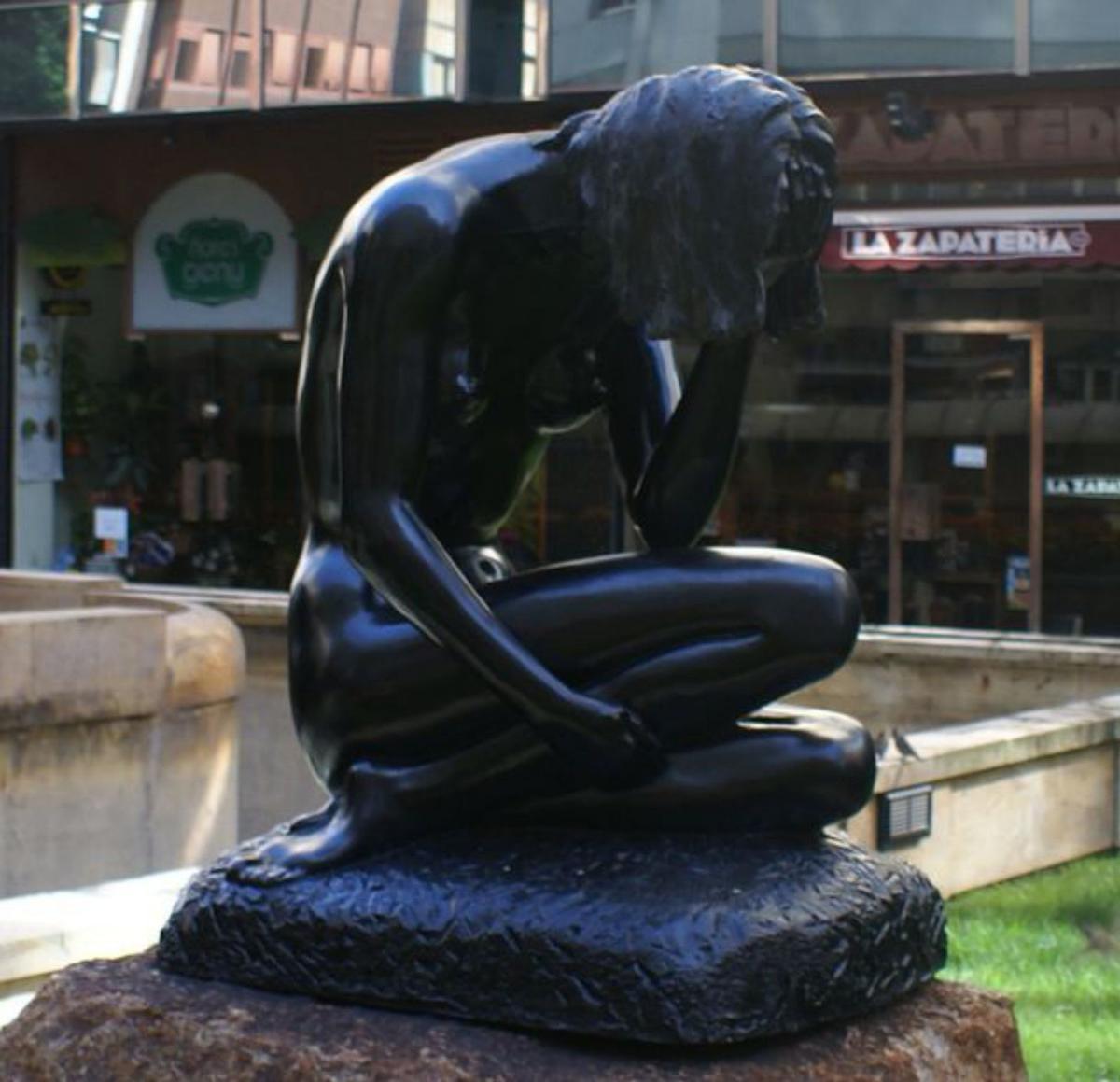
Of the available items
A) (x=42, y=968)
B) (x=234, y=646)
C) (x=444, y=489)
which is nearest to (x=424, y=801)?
(x=444, y=489)

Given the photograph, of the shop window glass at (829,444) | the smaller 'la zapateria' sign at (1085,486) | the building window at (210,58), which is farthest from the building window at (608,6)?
the smaller 'la zapateria' sign at (1085,486)

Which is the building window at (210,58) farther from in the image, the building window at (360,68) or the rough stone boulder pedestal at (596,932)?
the rough stone boulder pedestal at (596,932)

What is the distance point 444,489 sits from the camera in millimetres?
3902

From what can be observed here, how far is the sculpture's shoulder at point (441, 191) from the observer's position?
3.51 metres

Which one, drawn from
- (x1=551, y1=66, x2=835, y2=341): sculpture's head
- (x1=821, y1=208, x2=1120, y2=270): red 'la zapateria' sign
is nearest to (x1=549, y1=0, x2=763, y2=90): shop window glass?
(x1=821, y1=208, x2=1120, y2=270): red 'la zapateria' sign

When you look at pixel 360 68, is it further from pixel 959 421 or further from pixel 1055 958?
pixel 1055 958

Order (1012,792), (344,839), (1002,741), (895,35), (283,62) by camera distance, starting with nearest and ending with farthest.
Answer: (344,839), (1002,741), (1012,792), (895,35), (283,62)

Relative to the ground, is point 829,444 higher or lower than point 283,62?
lower

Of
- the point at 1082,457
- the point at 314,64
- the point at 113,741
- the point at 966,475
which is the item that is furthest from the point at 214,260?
the point at 113,741

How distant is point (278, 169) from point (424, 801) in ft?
53.7

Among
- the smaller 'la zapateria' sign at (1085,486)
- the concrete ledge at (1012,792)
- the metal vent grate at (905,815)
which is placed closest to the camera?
the metal vent grate at (905,815)

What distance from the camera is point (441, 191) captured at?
353cm

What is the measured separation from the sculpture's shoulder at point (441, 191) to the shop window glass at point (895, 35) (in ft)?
39.3

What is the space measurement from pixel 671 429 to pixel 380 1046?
43.7 inches
